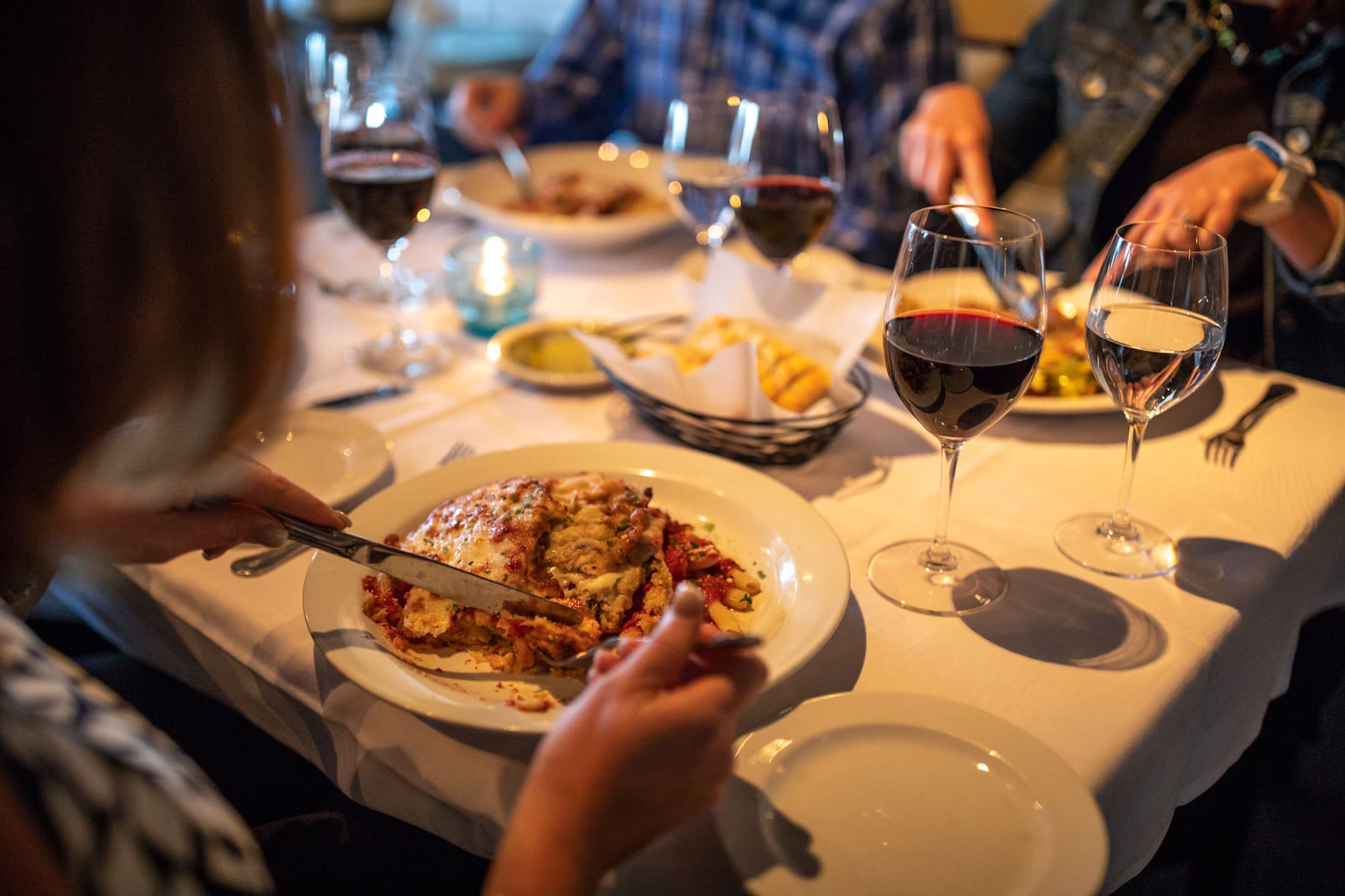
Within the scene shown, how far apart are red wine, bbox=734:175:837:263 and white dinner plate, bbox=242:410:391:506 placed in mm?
724

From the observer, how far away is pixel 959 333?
90 centimetres

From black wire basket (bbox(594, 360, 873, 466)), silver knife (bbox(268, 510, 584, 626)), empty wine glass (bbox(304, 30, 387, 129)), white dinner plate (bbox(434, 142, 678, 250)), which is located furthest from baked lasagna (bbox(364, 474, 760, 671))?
empty wine glass (bbox(304, 30, 387, 129))

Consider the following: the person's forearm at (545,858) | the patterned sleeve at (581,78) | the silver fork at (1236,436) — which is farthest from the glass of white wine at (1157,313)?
the patterned sleeve at (581,78)

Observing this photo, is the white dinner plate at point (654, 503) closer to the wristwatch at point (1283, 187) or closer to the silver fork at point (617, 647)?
the silver fork at point (617, 647)

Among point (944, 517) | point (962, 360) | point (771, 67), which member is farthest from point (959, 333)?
point (771, 67)

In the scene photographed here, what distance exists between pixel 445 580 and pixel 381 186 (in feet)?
2.82

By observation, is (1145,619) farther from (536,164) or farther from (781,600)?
(536,164)

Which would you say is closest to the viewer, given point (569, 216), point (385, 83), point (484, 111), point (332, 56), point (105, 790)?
point (105, 790)

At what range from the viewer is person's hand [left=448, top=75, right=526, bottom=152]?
8.71 ft

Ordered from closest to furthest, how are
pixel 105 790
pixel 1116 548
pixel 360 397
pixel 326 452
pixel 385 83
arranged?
pixel 105 790 → pixel 1116 548 → pixel 326 452 → pixel 360 397 → pixel 385 83

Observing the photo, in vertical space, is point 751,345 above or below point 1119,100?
below

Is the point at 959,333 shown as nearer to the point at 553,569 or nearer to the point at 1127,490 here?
the point at 1127,490

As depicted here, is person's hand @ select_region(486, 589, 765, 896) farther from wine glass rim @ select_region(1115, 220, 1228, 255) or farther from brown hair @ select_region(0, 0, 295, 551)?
wine glass rim @ select_region(1115, 220, 1228, 255)

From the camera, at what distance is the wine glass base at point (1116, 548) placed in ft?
3.33
